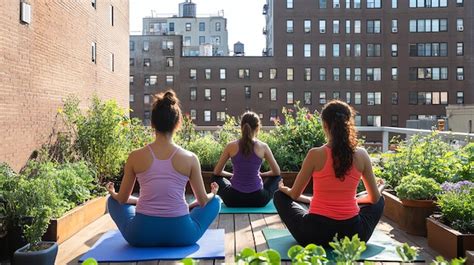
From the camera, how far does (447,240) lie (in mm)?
4746

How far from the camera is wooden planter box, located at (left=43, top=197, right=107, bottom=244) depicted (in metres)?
5.43

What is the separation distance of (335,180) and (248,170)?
2.91m

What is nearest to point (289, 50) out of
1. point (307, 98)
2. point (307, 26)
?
point (307, 26)

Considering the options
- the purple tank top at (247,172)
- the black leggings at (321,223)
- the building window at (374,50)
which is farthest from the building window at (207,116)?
the black leggings at (321,223)

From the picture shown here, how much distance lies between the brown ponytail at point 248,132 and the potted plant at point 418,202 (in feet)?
7.25

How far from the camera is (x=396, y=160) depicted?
24.2ft

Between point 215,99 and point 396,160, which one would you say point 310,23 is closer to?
point 215,99

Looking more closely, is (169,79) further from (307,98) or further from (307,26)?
(307,26)

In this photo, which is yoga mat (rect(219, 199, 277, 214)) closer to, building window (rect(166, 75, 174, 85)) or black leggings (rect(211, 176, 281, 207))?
black leggings (rect(211, 176, 281, 207))

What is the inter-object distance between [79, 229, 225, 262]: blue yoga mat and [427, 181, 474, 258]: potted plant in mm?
1956

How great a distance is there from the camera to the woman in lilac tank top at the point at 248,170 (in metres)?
7.35

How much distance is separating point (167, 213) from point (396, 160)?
3798 millimetres

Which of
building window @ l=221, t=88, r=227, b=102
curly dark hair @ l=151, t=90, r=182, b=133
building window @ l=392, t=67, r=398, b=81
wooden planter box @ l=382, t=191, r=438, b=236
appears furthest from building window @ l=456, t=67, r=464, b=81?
curly dark hair @ l=151, t=90, r=182, b=133

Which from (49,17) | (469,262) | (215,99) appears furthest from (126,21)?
(215,99)
